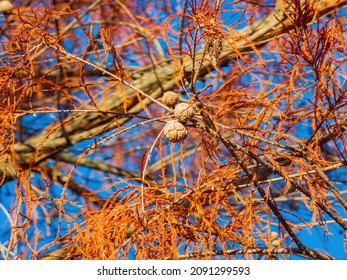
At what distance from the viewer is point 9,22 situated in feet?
9.21

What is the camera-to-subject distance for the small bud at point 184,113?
1252 mm

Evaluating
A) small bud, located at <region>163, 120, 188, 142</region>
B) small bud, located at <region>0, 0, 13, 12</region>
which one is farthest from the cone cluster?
small bud, located at <region>0, 0, 13, 12</region>

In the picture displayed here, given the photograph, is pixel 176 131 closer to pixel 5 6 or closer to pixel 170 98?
pixel 170 98

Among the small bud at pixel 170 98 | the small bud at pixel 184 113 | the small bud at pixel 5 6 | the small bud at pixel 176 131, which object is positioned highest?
the small bud at pixel 5 6

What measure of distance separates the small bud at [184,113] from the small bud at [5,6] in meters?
1.72

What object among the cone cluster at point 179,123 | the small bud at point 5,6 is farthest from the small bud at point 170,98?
the small bud at point 5,6

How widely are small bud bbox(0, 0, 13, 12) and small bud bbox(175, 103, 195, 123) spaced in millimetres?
1716

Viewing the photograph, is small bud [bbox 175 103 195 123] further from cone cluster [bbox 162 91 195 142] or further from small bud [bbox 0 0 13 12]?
small bud [bbox 0 0 13 12]

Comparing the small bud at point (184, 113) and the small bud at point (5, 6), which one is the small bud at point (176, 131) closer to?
the small bud at point (184, 113)

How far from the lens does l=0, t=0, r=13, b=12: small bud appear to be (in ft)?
9.13

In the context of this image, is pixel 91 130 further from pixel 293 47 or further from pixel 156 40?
pixel 293 47

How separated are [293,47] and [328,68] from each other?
85mm

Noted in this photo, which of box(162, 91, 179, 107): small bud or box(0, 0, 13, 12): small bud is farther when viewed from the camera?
box(0, 0, 13, 12): small bud
